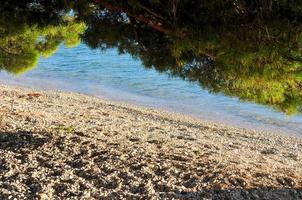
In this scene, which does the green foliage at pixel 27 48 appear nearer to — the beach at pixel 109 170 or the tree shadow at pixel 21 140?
the beach at pixel 109 170

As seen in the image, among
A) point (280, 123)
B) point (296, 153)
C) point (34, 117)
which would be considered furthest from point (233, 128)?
point (34, 117)

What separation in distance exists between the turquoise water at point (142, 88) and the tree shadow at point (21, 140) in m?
7.15

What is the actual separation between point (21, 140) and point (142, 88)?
12917mm

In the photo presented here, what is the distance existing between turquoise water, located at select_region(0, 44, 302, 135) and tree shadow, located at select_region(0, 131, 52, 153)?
7.15 m

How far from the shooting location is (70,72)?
886 inches

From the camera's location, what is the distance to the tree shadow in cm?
669

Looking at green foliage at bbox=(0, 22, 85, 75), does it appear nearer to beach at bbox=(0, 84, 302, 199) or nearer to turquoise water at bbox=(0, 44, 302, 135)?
beach at bbox=(0, 84, 302, 199)

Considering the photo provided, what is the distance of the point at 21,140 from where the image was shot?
6.93 metres

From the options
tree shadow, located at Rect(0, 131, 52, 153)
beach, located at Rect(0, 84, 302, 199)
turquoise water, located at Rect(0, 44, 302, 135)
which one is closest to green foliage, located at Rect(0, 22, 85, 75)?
beach, located at Rect(0, 84, 302, 199)

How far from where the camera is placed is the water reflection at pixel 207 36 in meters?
4.65

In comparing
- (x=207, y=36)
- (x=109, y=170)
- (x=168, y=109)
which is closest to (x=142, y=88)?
(x=168, y=109)

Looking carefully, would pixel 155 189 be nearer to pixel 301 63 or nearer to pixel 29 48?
pixel 301 63

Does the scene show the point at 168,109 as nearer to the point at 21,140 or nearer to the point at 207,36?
the point at 21,140

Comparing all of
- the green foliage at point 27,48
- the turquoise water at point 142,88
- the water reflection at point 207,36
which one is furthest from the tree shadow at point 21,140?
the turquoise water at point 142,88
